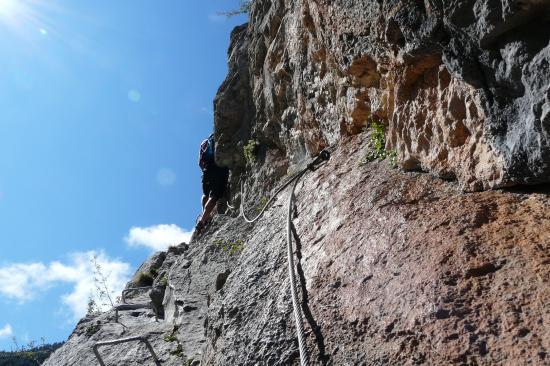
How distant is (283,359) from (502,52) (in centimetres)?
251

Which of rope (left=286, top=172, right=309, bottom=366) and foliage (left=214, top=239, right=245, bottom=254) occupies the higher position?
foliage (left=214, top=239, right=245, bottom=254)

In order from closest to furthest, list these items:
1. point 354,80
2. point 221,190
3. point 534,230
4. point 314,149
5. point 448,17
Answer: point 534,230 < point 448,17 < point 354,80 < point 314,149 < point 221,190

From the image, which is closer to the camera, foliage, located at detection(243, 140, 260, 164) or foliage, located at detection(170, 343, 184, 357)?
foliage, located at detection(170, 343, 184, 357)

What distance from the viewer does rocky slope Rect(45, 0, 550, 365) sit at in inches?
103

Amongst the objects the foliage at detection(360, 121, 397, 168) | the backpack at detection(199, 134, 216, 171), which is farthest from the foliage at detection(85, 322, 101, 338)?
the foliage at detection(360, 121, 397, 168)

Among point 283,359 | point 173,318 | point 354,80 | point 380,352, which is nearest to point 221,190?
point 173,318

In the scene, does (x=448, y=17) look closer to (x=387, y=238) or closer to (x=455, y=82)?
(x=455, y=82)

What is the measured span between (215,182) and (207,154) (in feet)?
2.65

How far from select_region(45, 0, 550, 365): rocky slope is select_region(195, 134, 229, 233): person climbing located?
4886 mm

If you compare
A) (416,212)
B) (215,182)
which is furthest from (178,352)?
(215,182)

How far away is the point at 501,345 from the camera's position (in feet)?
7.72

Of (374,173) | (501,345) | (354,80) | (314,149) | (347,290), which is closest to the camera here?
(501,345)

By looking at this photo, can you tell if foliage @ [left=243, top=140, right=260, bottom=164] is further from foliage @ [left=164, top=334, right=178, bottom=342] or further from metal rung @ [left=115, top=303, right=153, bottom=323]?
foliage @ [left=164, top=334, right=178, bottom=342]

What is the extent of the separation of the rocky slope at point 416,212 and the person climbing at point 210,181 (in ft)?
16.0
